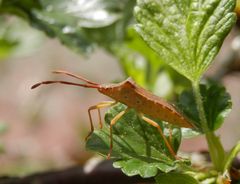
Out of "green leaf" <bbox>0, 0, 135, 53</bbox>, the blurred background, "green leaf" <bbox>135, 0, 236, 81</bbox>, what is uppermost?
"green leaf" <bbox>135, 0, 236, 81</bbox>

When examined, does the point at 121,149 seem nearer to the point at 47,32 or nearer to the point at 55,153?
the point at 47,32

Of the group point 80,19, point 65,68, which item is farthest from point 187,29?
point 65,68

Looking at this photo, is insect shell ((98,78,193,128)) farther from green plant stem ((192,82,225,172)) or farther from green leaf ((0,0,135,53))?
green leaf ((0,0,135,53))

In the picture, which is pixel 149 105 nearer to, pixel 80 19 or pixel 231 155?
pixel 231 155

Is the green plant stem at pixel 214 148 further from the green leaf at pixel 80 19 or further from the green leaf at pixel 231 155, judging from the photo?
the green leaf at pixel 80 19

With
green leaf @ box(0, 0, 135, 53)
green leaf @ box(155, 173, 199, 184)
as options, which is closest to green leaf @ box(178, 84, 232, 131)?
green leaf @ box(155, 173, 199, 184)

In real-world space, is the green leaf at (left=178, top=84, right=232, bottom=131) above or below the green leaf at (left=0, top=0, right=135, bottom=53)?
below

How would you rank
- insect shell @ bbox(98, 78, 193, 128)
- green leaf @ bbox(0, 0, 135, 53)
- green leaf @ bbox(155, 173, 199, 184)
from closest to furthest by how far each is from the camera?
green leaf @ bbox(155, 173, 199, 184) < insect shell @ bbox(98, 78, 193, 128) < green leaf @ bbox(0, 0, 135, 53)

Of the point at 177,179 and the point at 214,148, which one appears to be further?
the point at 214,148
